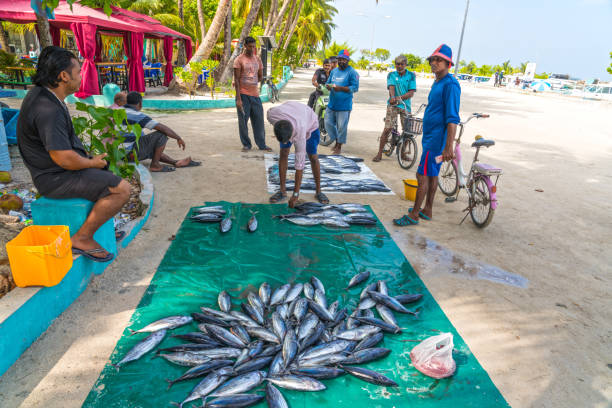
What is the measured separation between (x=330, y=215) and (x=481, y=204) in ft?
6.40

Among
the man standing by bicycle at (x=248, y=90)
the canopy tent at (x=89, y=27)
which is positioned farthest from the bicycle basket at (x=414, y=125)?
the canopy tent at (x=89, y=27)

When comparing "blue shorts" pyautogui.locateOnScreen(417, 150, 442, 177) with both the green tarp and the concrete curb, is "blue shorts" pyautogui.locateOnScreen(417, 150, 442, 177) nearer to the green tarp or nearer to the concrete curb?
the green tarp

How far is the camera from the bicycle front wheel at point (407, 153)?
24.7 feet

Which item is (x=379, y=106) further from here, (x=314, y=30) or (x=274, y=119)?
(x=314, y=30)

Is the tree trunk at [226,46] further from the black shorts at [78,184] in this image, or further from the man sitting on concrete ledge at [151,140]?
the black shorts at [78,184]

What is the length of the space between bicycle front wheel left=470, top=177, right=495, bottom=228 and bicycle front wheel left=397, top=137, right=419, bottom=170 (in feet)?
7.84

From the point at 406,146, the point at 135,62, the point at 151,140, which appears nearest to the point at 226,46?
the point at 135,62

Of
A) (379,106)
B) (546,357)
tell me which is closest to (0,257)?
(546,357)

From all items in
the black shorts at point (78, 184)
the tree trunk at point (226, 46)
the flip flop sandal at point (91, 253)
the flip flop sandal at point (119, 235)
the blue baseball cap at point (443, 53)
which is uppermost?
the tree trunk at point (226, 46)

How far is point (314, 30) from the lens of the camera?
4872 cm

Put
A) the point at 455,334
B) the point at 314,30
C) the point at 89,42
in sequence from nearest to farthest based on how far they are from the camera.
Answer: the point at 455,334, the point at 89,42, the point at 314,30

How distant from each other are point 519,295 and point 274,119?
10.7 feet

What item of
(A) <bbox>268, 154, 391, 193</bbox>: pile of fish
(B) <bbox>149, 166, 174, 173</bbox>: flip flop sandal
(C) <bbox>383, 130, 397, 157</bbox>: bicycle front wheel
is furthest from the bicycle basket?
(B) <bbox>149, 166, 174, 173</bbox>: flip flop sandal

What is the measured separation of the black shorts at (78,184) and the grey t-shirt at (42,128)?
0.07 m
